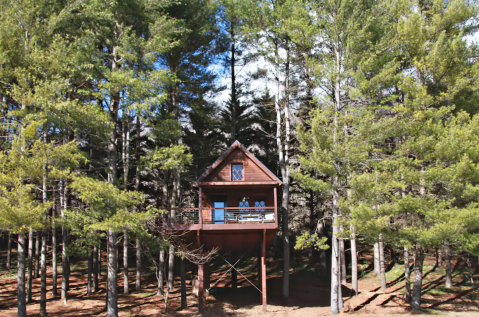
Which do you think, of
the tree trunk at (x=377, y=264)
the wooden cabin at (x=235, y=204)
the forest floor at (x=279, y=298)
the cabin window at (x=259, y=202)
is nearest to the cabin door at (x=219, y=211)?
the wooden cabin at (x=235, y=204)

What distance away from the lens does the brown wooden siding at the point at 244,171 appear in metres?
19.1

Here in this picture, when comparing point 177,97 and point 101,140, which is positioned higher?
point 177,97

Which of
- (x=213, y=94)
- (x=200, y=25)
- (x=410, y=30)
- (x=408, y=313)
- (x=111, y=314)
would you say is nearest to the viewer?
(x=111, y=314)

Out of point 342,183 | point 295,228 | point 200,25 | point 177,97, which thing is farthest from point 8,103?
point 295,228

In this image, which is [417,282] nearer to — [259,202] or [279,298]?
[279,298]

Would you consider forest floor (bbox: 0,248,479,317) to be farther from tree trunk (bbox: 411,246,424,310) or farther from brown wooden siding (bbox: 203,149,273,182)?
brown wooden siding (bbox: 203,149,273,182)

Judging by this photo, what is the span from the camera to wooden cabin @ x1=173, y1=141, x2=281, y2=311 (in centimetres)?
1827

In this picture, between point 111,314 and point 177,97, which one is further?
point 177,97

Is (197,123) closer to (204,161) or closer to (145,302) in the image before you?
(204,161)

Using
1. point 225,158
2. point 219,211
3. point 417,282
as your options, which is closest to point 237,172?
point 225,158

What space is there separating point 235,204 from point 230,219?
882mm

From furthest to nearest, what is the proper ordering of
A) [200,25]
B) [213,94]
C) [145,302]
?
1. [213,94]
2. [200,25]
3. [145,302]

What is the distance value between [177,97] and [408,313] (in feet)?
57.0

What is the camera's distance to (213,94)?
27.0 meters
